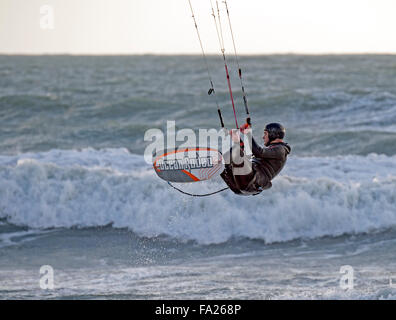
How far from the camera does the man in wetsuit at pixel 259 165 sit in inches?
329

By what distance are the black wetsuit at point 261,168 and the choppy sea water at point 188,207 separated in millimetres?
2455

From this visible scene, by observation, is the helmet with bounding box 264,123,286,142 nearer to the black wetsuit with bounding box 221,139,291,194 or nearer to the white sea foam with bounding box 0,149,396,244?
Result: the black wetsuit with bounding box 221,139,291,194

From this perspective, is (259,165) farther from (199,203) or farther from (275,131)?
(199,203)

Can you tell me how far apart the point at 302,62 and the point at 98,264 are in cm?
2982

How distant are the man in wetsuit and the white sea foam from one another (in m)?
5.46

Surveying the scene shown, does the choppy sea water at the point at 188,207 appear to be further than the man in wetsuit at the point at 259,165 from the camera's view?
Yes

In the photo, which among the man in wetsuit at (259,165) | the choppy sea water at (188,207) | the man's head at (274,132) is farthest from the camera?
the choppy sea water at (188,207)

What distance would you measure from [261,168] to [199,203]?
21.2 feet

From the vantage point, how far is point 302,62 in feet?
132

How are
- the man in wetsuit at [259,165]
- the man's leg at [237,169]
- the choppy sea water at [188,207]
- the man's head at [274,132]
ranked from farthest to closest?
the choppy sea water at [188,207]
the man's head at [274,132]
the man in wetsuit at [259,165]
the man's leg at [237,169]

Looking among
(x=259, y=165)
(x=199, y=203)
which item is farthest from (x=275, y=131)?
(x=199, y=203)

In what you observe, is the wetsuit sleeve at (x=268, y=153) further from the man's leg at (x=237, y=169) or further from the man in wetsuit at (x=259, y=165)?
the man's leg at (x=237, y=169)

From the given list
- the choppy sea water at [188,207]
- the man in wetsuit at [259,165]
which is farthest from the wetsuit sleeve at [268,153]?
the choppy sea water at [188,207]

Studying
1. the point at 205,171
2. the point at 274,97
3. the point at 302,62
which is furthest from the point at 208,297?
the point at 302,62
